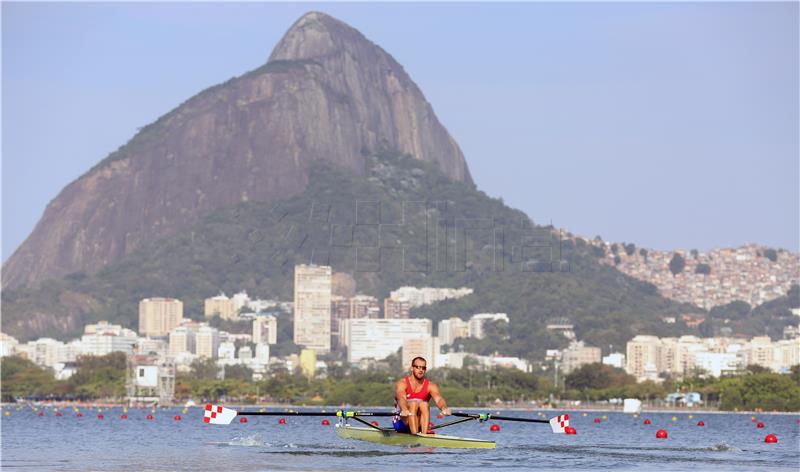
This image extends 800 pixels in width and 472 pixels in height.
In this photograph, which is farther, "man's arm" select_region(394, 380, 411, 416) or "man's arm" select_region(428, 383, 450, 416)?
"man's arm" select_region(394, 380, 411, 416)

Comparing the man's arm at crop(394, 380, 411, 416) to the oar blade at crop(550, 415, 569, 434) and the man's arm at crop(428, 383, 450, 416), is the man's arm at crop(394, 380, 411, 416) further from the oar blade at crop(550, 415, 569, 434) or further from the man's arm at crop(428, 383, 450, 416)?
the oar blade at crop(550, 415, 569, 434)

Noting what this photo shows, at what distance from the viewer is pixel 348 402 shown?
641 feet

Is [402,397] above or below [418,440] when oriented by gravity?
above

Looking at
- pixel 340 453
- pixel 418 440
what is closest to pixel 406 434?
pixel 418 440

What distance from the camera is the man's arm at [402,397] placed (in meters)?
53.2

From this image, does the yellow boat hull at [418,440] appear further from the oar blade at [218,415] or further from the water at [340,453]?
the oar blade at [218,415]

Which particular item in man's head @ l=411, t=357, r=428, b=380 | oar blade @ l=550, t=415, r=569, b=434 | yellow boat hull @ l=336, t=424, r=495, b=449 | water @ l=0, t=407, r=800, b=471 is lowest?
water @ l=0, t=407, r=800, b=471

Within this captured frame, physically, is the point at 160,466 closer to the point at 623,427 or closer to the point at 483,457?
the point at 483,457

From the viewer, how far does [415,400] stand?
53406 millimetres

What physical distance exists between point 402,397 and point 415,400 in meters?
0.46

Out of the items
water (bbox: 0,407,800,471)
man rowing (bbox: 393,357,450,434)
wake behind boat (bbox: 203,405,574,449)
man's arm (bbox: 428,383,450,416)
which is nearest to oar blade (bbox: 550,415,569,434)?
wake behind boat (bbox: 203,405,574,449)

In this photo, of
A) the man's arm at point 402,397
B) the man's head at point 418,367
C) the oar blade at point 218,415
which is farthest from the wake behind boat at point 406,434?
the man's head at point 418,367

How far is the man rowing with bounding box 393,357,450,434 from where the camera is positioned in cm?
5203

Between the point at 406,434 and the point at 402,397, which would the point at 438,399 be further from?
the point at 406,434
